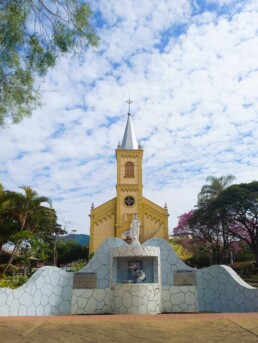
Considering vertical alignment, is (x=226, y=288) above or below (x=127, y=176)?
below

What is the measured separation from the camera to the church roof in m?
40.4

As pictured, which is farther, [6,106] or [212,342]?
[6,106]

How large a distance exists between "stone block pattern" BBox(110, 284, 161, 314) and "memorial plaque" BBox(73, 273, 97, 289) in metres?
1.24

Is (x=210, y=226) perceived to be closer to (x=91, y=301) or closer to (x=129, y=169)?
(x=129, y=169)

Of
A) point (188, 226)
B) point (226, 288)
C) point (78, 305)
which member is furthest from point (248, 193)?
point (78, 305)

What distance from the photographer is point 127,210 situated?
3784cm

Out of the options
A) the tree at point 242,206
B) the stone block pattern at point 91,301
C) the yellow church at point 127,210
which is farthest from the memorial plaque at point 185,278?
the yellow church at point 127,210

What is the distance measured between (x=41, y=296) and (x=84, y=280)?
157 cm

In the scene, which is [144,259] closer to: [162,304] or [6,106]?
[162,304]

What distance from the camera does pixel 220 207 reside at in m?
28.5

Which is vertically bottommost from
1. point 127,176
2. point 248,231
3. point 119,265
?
point 119,265

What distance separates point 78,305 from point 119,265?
1.90 m

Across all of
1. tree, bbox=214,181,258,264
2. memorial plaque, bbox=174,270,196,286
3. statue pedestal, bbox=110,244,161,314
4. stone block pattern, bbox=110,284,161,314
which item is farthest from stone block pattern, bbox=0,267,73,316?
tree, bbox=214,181,258,264

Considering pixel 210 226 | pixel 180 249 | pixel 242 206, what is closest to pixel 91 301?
pixel 242 206
